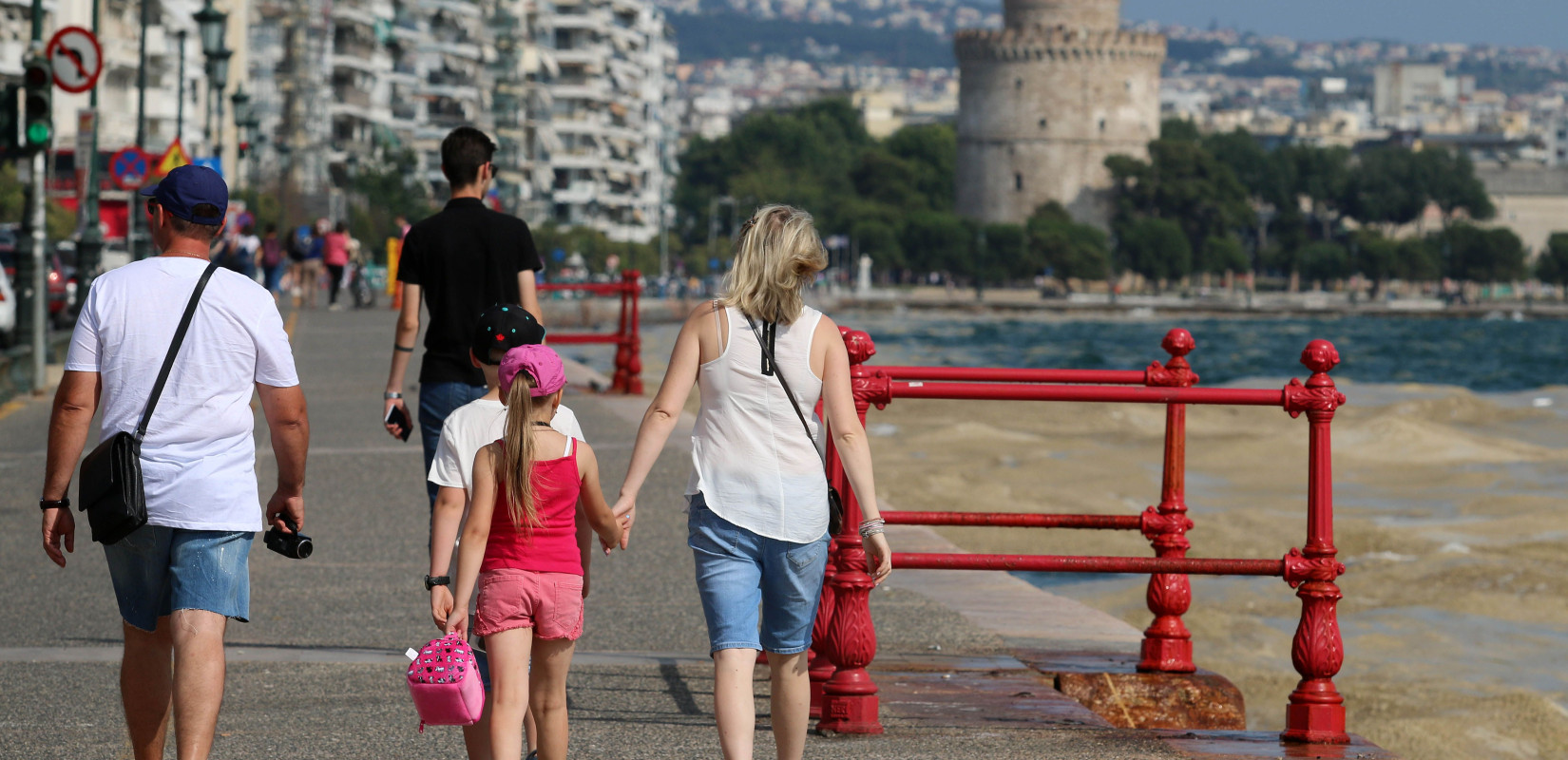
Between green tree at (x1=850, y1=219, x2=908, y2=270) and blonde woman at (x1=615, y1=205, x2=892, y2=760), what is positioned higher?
green tree at (x1=850, y1=219, x2=908, y2=270)

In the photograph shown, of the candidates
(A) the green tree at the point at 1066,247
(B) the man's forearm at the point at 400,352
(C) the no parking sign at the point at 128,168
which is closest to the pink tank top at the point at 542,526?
(B) the man's forearm at the point at 400,352

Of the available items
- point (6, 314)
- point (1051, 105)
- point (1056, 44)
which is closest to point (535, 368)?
point (6, 314)

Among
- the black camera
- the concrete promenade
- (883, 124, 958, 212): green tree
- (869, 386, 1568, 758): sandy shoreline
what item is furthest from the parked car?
(883, 124, 958, 212): green tree

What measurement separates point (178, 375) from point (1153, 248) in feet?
415

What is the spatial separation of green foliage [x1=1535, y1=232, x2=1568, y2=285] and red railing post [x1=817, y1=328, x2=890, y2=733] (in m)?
151

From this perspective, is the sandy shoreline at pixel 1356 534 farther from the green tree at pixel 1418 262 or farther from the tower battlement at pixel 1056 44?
the green tree at pixel 1418 262

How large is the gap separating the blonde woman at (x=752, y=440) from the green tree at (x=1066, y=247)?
11869cm

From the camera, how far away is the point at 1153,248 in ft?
422

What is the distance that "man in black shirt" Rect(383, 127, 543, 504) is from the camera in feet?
21.3

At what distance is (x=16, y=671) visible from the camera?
6.29m

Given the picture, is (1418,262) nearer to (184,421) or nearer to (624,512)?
(624,512)

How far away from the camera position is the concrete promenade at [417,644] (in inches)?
217

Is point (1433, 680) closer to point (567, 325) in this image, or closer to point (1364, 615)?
point (1364, 615)

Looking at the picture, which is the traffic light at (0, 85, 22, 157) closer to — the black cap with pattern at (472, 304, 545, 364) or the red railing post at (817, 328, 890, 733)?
the red railing post at (817, 328, 890, 733)
